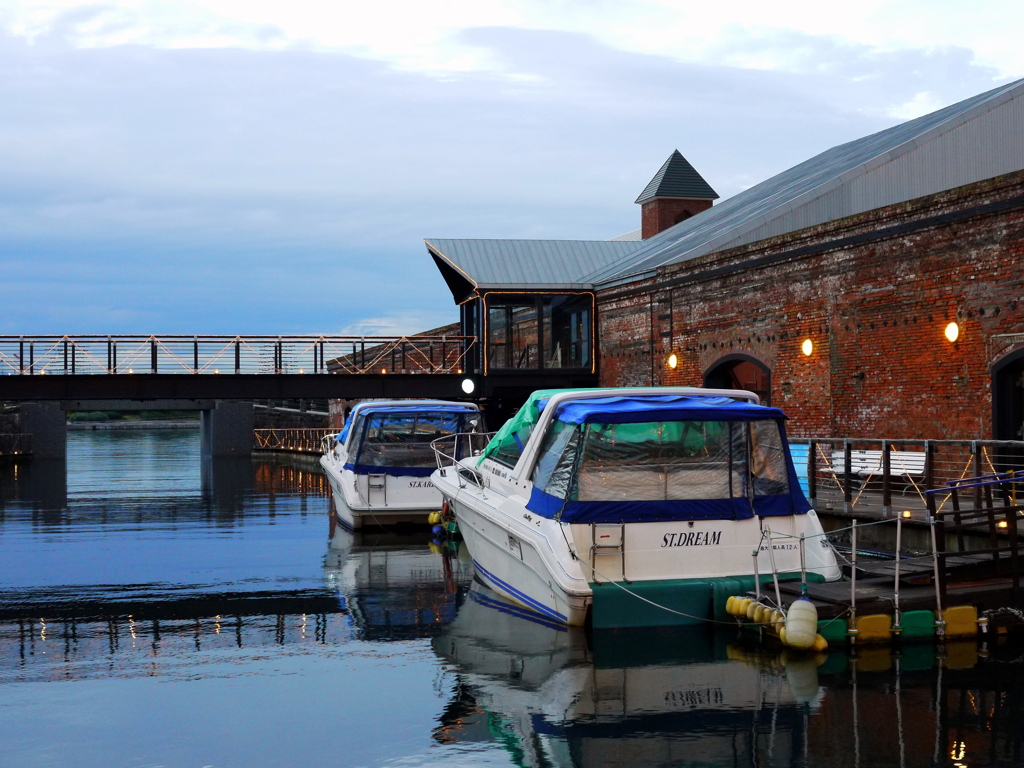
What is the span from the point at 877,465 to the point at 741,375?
11954mm

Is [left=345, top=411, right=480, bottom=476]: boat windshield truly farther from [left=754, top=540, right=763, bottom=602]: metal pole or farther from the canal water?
[left=754, top=540, right=763, bottom=602]: metal pole

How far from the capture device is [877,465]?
17.4 metres

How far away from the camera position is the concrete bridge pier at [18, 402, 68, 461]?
152 ft

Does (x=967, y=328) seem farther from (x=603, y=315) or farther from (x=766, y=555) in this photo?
(x=603, y=315)

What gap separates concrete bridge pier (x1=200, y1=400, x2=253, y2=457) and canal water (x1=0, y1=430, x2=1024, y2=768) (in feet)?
110

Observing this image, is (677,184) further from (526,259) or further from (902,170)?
(902,170)

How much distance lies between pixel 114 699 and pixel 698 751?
412cm

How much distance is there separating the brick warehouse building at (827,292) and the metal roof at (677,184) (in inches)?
660

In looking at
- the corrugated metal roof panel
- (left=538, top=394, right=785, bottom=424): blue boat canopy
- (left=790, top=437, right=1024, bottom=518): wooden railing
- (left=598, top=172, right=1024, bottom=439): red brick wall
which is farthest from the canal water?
the corrugated metal roof panel

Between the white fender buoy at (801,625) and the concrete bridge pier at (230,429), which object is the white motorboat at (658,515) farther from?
the concrete bridge pier at (230,429)

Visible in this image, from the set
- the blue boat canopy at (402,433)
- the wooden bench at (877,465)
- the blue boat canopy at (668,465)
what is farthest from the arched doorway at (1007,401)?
the blue boat canopy at (402,433)

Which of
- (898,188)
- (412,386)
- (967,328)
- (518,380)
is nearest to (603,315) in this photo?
(518,380)

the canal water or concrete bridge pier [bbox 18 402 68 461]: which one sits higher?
concrete bridge pier [bbox 18 402 68 461]

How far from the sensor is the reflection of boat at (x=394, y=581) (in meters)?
10.9
